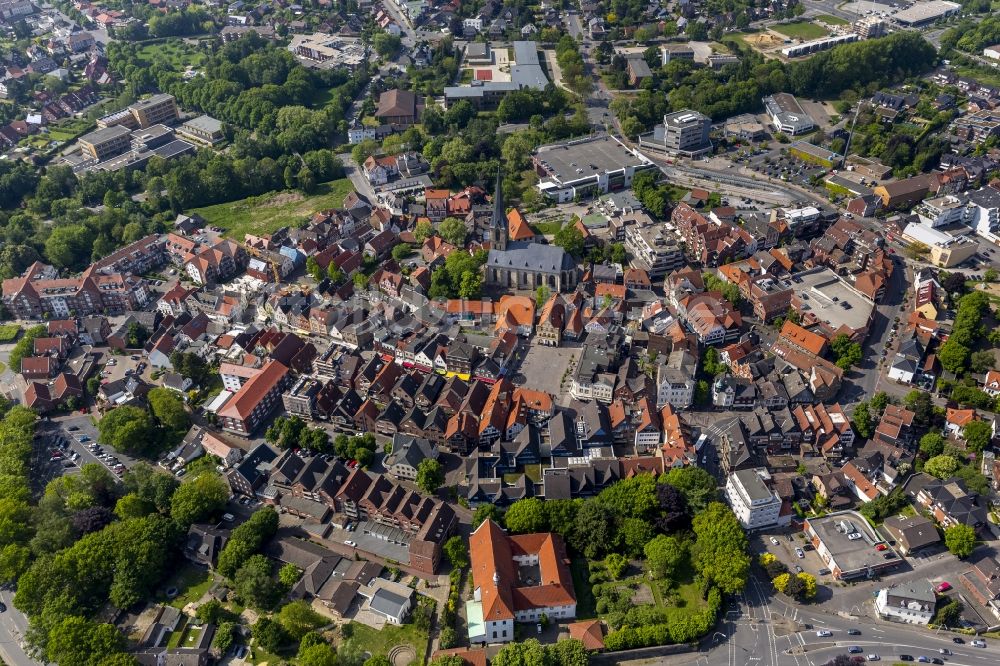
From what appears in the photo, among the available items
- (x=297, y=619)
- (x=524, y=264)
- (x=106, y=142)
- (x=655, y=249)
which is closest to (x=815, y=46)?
(x=655, y=249)

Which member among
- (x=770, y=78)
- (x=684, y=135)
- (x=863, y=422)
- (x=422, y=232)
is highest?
(x=770, y=78)

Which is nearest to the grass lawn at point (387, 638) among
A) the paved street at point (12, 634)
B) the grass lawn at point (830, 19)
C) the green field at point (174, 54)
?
the paved street at point (12, 634)

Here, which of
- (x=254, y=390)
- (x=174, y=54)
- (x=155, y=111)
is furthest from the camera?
(x=174, y=54)

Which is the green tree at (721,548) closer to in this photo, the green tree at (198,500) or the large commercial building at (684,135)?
the green tree at (198,500)

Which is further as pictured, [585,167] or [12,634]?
[585,167]

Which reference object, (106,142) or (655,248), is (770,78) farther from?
(106,142)

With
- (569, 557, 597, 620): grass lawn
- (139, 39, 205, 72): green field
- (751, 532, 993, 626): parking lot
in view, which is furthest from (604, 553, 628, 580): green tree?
(139, 39, 205, 72): green field

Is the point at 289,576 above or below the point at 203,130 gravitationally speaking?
below
